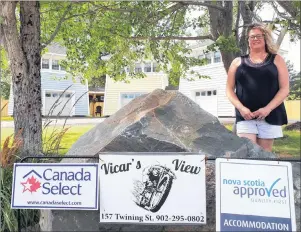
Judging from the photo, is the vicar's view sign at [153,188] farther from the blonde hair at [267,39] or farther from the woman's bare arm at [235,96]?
the blonde hair at [267,39]

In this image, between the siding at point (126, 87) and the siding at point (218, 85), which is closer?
the siding at point (218, 85)

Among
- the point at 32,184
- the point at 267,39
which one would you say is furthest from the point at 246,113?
the point at 32,184

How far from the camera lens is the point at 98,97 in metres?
24.7

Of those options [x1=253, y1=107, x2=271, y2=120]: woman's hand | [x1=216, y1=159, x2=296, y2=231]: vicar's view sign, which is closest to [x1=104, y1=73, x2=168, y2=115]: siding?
[x1=253, y1=107, x2=271, y2=120]: woman's hand

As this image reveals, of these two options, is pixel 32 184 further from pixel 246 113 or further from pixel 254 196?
pixel 246 113

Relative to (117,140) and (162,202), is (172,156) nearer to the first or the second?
(162,202)

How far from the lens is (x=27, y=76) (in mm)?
5293

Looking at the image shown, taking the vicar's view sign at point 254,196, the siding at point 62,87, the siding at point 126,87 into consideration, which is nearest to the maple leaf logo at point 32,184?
the vicar's view sign at point 254,196

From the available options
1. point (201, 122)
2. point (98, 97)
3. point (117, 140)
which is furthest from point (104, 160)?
point (98, 97)

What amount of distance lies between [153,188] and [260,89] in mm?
1341

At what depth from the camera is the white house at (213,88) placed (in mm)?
16938

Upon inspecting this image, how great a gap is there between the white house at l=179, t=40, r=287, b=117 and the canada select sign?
46.9 ft

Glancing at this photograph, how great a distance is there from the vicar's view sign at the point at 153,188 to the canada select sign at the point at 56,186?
94mm

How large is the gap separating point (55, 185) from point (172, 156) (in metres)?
0.92
